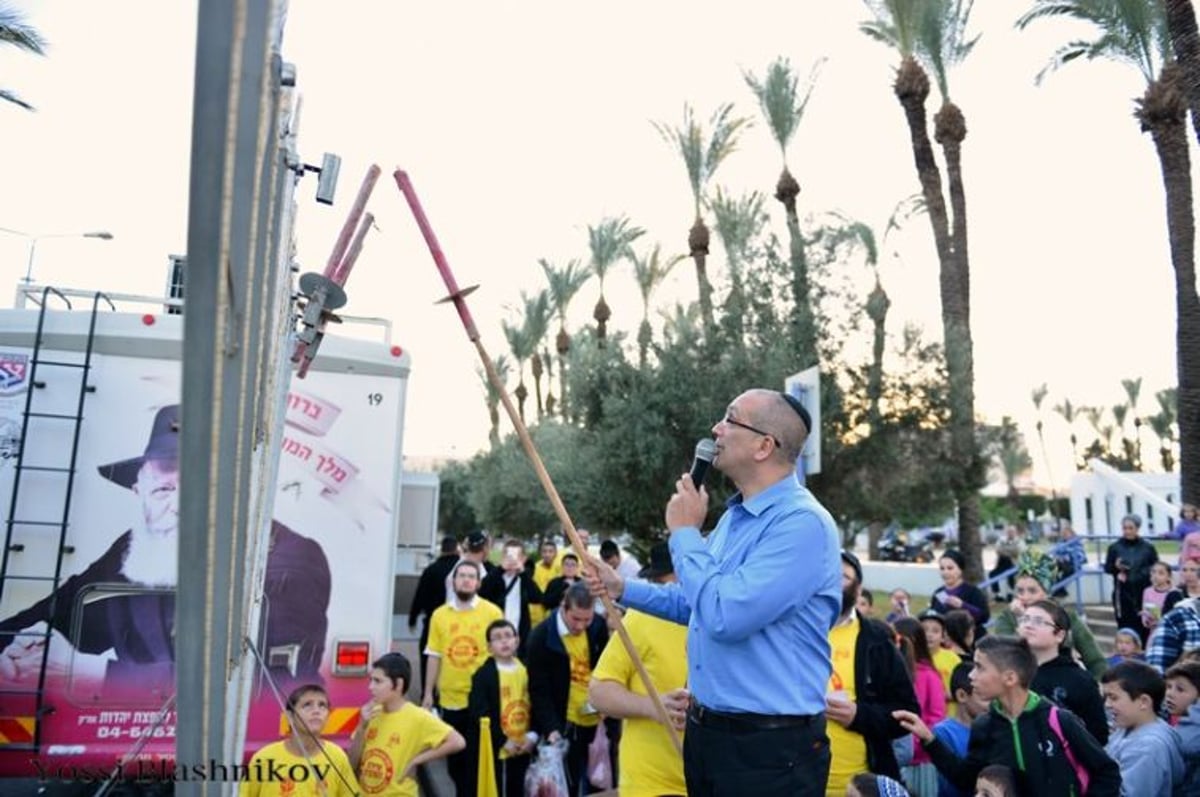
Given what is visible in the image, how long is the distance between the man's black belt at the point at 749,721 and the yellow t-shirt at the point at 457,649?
5152 millimetres

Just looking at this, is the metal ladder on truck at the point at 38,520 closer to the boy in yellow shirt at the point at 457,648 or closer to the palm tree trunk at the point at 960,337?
the boy in yellow shirt at the point at 457,648

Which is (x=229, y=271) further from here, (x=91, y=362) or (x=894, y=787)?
(x=91, y=362)

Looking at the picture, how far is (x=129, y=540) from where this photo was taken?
223 inches

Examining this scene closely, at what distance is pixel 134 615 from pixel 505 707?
8.18 feet

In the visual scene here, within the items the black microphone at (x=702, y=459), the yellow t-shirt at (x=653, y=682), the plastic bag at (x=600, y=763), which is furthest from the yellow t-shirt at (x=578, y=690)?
the black microphone at (x=702, y=459)

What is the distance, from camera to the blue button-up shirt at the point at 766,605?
2740mm

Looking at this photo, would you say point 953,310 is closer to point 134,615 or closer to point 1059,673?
point 1059,673

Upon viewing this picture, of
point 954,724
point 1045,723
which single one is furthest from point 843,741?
point 954,724

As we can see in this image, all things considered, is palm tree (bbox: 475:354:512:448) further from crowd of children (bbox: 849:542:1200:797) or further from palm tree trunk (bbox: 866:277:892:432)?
crowd of children (bbox: 849:542:1200:797)

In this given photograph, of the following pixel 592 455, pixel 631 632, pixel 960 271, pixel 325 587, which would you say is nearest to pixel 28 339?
pixel 325 587

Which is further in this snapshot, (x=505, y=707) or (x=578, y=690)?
(x=578, y=690)

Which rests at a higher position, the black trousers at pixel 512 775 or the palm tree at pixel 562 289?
the palm tree at pixel 562 289

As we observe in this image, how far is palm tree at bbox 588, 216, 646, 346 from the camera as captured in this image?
3800 cm

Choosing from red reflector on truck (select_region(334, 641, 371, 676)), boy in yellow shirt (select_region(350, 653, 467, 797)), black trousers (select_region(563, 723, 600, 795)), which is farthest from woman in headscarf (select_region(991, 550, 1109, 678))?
red reflector on truck (select_region(334, 641, 371, 676))
